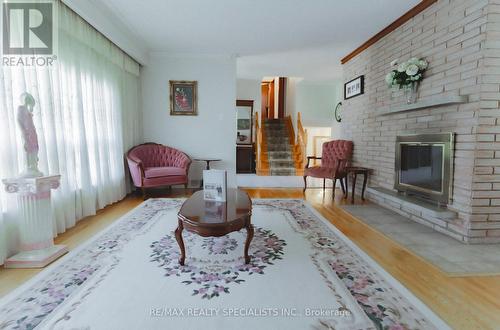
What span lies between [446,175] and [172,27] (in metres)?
4.08

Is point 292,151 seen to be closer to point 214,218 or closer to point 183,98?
point 183,98

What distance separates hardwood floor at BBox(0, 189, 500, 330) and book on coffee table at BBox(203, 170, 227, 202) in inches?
54.3

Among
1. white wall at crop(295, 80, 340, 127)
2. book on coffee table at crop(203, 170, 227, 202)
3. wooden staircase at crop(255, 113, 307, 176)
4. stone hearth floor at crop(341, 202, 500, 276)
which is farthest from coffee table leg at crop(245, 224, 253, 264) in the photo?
white wall at crop(295, 80, 340, 127)

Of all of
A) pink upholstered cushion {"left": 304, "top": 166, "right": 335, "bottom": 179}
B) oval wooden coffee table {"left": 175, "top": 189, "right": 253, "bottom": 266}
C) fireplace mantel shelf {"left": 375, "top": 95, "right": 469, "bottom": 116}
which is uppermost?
fireplace mantel shelf {"left": 375, "top": 95, "right": 469, "bottom": 116}

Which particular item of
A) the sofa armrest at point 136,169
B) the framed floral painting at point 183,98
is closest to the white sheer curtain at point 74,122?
the sofa armrest at point 136,169

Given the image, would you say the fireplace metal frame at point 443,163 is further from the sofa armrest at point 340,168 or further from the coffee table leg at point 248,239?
the coffee table leg at point 248,239

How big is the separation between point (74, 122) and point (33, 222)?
145 cm

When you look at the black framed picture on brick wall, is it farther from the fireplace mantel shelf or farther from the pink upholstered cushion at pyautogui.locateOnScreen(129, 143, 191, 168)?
the pink upholstered cushion at pyautogui.locateOnScreen(129, 143, 191, 168)

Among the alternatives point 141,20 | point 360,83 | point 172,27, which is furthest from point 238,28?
point 360,83

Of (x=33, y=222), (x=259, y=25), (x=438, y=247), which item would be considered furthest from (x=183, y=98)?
(x=438, y=247)

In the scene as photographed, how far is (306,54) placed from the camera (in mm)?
5023

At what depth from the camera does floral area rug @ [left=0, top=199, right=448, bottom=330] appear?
4.58 feet

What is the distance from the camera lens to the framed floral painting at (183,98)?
5.10 meters

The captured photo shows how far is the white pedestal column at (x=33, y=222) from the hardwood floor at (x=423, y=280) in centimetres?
10
